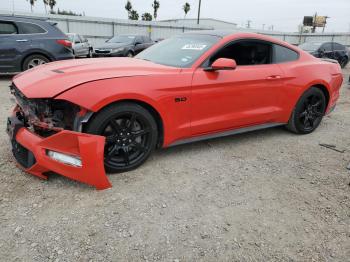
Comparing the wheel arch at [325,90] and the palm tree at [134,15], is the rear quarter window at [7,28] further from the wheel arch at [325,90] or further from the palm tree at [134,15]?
the palm tree at [134,15]

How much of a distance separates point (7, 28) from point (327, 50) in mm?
14091

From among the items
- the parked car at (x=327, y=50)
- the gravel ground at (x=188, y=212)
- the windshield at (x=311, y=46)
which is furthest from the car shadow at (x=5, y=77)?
the windshield at (x=311, y=46)

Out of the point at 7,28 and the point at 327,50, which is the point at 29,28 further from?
the point at 327,50

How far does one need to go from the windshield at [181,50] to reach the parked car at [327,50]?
12407 millimetres

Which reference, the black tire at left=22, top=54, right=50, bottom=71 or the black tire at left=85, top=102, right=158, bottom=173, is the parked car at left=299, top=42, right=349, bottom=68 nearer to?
the black tire at left=22, top=54, right=50, bottom=71

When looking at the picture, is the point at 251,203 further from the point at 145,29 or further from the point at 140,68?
the point at 145,29

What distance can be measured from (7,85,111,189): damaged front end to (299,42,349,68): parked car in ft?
46.7

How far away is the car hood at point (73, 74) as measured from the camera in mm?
2816

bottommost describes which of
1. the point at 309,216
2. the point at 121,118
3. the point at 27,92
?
the point at 309,216

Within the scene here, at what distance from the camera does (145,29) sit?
2712 cm

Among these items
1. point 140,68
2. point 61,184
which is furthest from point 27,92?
point 140,68

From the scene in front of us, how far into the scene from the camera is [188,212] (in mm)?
2625

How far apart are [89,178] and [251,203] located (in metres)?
1.49

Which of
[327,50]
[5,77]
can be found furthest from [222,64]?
[327,50]
